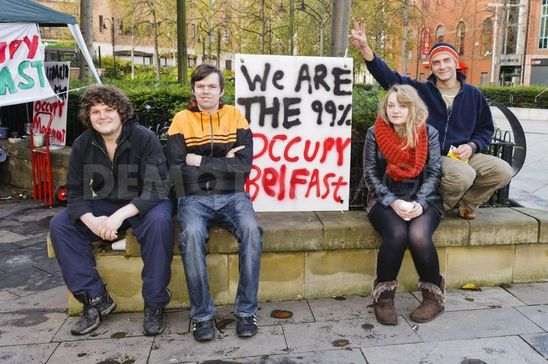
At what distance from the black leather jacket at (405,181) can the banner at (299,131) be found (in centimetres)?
47

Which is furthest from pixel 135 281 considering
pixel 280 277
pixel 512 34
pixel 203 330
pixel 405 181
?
pixel 512 34

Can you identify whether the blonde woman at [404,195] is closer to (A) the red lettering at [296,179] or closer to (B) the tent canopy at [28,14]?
(A) the red lettering at [296,179]

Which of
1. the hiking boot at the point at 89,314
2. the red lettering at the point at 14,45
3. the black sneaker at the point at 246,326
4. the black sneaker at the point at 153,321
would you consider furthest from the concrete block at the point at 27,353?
the red lettering at the point at 14,45

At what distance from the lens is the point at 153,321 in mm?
3338

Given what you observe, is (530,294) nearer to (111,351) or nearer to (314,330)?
(314,330)

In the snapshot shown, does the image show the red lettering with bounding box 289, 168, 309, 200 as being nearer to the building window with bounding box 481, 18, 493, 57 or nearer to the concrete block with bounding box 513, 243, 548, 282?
the concrete block with bounding box 513, 243, 548, 282

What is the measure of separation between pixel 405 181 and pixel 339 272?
79 cm

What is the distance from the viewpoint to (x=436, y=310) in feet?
11.5

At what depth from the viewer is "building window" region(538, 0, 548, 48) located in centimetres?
4219

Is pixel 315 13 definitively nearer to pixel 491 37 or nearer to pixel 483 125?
pixel 483 125

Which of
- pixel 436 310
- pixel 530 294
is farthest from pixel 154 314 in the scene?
pixel 530 294

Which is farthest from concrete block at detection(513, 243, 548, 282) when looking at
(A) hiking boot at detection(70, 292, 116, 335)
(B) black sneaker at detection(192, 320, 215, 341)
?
(A) hiking boot at detection(70, 292, 116, 335)

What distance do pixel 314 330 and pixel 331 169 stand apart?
1.34m

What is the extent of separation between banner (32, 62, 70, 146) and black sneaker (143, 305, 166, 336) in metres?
4.13
